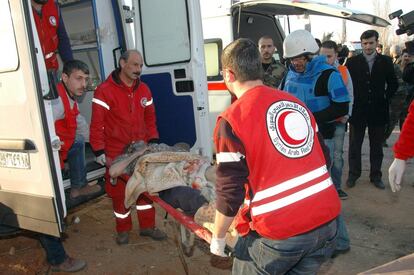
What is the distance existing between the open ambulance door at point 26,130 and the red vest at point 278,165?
148 centimetres

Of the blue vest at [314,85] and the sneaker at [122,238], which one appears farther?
the sneaker at [122,238]

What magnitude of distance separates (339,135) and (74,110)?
274cm

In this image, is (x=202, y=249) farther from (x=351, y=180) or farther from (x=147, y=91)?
(x=351, y=180)

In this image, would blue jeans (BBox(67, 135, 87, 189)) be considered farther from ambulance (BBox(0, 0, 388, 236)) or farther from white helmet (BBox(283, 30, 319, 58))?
white helmet (BBox(283, 30, 319, 58))

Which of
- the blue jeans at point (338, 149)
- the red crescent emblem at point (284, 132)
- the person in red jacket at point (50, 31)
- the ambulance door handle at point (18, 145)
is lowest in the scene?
the blue jeans at point (338, 149)

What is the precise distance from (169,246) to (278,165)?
2.51 metres

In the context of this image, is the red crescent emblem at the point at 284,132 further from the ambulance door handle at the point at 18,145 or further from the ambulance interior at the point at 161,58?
the ambulance interior at the point at 161,58

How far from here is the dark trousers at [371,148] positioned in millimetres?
5012

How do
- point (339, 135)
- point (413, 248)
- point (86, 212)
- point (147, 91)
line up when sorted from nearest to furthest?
point (413, 248) → point (147, 91) → point (339, 135) → point (86, 212)

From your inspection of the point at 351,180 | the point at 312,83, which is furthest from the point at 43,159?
A: the point at 351,180

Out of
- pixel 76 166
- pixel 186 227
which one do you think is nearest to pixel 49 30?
pixel 76 166

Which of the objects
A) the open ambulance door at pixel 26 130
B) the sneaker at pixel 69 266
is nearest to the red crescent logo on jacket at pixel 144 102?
the open ambulance door at pixel 26 130

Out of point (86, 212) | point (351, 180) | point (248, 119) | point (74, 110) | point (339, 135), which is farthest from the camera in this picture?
point (351, 180)

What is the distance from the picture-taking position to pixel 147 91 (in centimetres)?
387
